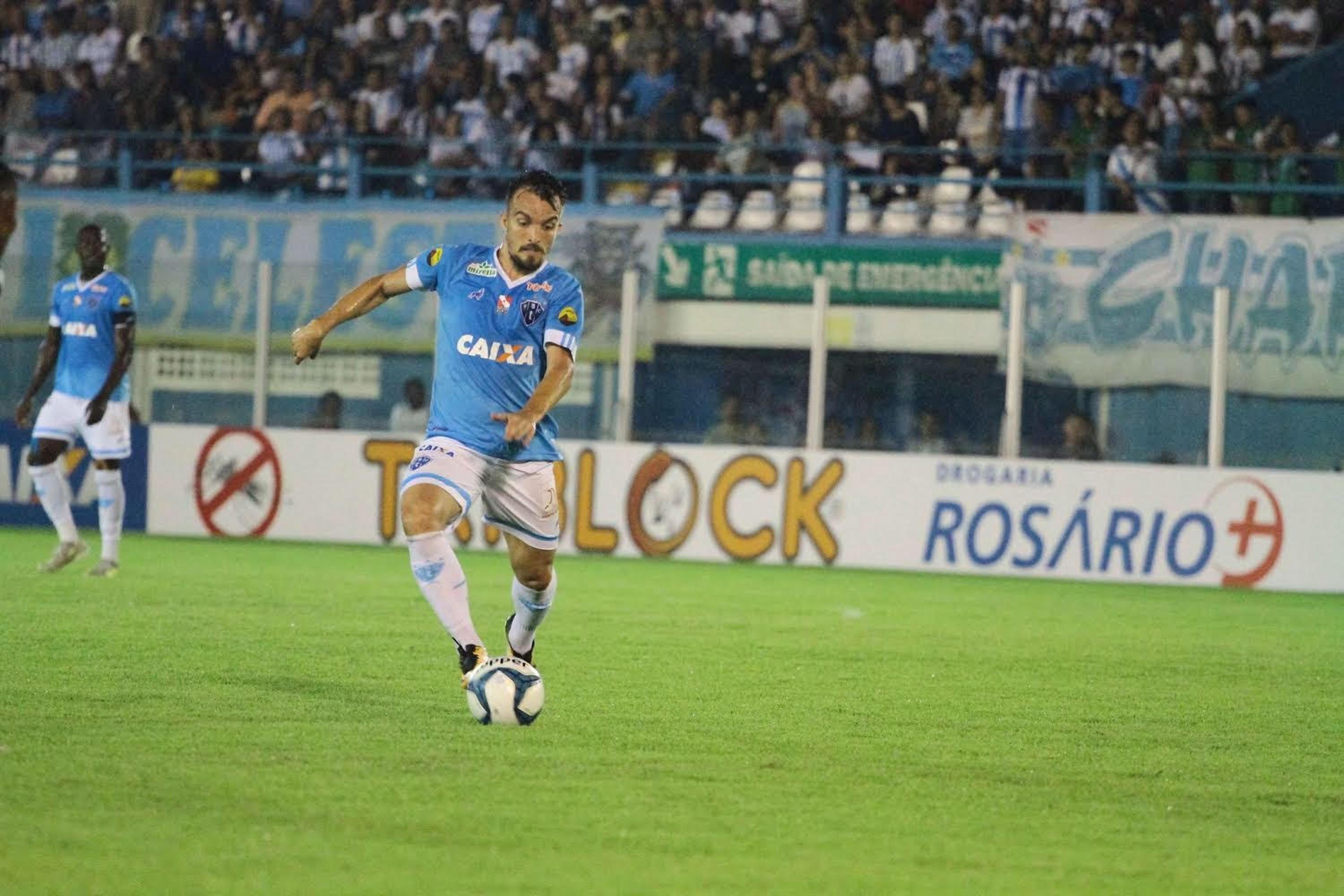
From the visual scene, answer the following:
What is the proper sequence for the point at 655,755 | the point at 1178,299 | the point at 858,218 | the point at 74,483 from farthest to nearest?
the point at 858,218, the point at 74,483, the point at 1178,299, the point at 655,755

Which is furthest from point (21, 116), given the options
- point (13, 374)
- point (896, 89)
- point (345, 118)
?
point (896, 89)

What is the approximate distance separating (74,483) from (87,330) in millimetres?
6060

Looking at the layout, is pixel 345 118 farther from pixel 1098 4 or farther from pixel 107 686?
pixel 107 686

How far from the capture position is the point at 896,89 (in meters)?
21.8

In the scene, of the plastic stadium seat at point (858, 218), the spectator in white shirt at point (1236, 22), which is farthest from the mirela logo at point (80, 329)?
the spectator in white shirt at point (1236, 22)

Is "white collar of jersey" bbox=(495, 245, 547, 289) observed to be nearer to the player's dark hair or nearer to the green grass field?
the player's dark hair

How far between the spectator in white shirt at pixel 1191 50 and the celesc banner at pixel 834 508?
5.57m

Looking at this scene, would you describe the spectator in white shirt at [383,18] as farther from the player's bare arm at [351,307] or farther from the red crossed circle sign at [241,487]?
the player's bare arm at [351,307]

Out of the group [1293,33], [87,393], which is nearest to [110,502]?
[87,393]

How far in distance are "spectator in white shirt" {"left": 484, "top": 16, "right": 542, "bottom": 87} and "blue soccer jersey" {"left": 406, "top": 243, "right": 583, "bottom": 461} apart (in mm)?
15993

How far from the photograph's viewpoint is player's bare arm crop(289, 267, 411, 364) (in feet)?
25.3

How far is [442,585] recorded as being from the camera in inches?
296

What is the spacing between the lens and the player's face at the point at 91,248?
13.3 meters

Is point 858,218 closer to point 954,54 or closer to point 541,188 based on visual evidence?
point 954,54
